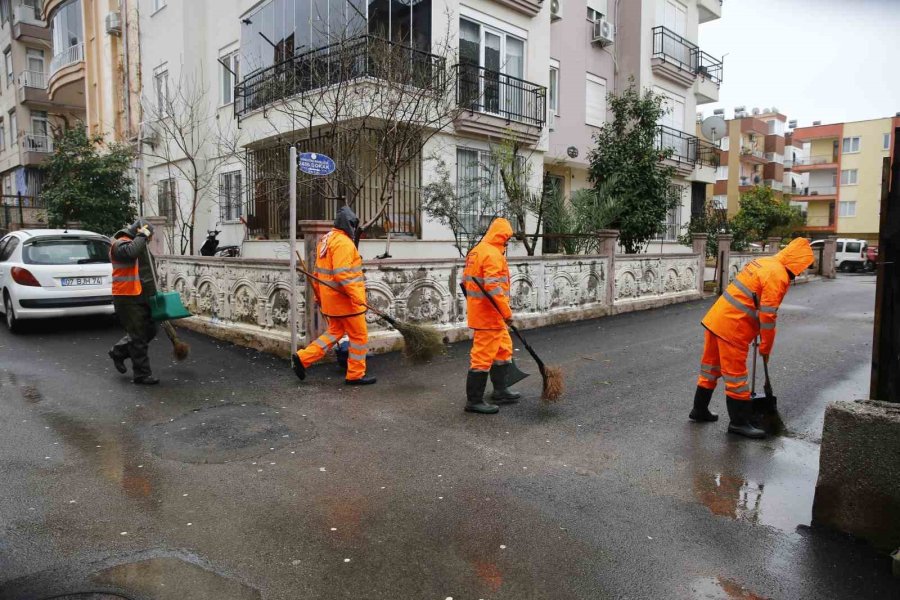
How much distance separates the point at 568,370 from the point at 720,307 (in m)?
2.78

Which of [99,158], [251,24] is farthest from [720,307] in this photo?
[99,158]

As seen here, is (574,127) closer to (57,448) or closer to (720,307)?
(720,307)

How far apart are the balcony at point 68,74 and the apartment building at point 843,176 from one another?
49.9m

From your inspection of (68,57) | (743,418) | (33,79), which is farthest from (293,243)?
(33,79)

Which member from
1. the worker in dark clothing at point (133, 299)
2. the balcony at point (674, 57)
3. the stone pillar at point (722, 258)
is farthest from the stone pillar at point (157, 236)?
the balcony at point (674, 57)

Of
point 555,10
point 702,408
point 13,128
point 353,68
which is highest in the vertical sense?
point 555,10

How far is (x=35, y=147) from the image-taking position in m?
29.1

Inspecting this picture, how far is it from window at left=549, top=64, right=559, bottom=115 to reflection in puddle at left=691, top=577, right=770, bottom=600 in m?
16.8

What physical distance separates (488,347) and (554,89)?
14453mm

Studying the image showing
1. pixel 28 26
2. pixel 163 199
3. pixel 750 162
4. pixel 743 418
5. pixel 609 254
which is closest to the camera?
pixel 743 418

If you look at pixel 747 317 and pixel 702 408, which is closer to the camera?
pixel 747 317

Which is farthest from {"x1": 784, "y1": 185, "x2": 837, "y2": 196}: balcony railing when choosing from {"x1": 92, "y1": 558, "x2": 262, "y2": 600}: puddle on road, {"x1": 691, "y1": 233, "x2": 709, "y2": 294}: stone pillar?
{"x1": 92, "y1": 558, "x2": 262, "y2": 600}: puddle on road

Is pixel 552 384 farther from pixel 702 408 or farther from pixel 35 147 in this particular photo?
pixel 35 147

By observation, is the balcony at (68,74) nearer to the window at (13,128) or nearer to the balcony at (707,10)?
the window at (13,128)
